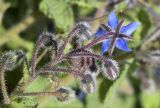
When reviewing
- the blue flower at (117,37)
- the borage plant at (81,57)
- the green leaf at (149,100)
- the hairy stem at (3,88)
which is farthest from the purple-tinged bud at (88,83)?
the green leaf at (149,100)

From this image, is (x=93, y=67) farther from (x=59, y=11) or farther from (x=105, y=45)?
(x=59, y=11)

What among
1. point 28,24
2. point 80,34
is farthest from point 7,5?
point 80,34

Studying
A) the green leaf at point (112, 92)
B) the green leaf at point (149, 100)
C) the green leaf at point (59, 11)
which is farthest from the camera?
the green leaf at point (149, 100)

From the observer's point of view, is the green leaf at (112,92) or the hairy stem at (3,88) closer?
the hairy stem at (3,88)

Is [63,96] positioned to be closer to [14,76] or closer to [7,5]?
Result: [14,76]

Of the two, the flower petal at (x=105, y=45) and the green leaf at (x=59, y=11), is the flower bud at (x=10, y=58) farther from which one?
the green leaf at (x=59, y=11)

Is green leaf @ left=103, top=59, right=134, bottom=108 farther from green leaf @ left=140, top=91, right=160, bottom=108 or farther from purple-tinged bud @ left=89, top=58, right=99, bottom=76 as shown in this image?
green leaf @ left=140, top=91, right=160, bottom=108
